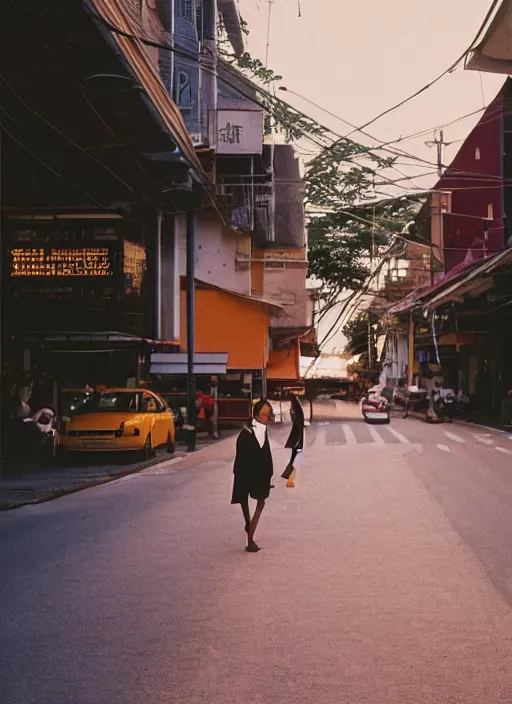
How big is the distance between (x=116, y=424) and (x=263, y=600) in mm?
13816

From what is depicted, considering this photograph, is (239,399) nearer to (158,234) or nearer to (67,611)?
(158,234)

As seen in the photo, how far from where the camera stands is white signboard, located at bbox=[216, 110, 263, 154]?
34.0 metres

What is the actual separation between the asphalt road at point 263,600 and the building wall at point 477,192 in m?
28.2

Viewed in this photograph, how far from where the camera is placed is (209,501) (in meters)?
13.8

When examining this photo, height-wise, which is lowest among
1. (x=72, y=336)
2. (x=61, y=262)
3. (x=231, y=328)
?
(x=72, y=336)

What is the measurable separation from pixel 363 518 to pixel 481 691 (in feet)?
22.0

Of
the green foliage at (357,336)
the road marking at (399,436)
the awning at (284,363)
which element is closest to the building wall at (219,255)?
the road marking at (399,436)

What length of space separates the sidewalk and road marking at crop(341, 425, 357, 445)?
5.25 m

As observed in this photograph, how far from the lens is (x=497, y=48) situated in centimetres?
2816

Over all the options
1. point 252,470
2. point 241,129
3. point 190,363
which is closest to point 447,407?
point 241,129

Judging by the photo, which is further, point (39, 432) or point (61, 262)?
point (61, 262)

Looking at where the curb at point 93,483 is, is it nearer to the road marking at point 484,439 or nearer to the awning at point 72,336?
the awning at point 72,336

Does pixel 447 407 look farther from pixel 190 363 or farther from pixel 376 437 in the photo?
pixel 190 363

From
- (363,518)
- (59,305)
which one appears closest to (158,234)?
(59,305)
